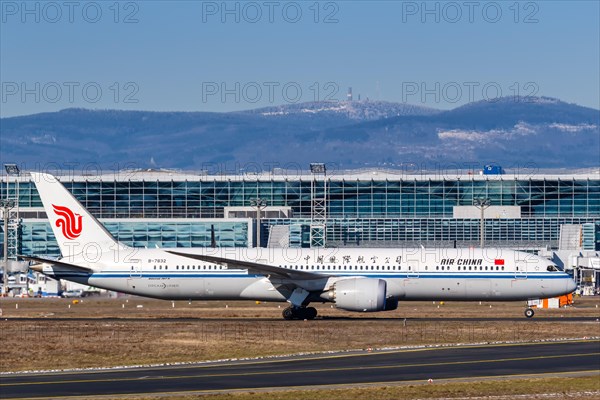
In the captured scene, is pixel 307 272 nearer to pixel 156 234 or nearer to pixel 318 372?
pixel 318 372

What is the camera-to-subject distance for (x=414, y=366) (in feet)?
137

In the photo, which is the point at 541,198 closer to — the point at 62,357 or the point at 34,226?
the point at 34,226

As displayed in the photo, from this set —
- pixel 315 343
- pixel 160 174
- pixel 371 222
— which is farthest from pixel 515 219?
pixel 315 343

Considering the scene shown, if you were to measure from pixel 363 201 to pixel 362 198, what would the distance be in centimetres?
43

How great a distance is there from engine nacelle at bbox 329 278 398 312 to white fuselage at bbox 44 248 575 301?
1.54 metres

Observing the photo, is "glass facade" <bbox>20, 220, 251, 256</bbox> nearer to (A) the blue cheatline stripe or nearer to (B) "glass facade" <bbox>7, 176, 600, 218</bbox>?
(B) "glass facade" <bbox>7, 176, 600, 218</bbox>

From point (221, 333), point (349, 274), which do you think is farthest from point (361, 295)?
point (221, 333)

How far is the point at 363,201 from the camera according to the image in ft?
497

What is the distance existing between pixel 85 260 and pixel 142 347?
17476 mm

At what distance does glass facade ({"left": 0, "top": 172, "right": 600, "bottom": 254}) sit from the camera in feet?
484

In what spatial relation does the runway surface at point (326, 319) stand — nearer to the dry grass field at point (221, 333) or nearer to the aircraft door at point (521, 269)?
the dry grass field at point (221, 333)

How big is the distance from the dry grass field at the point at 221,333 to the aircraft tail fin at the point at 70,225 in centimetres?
410

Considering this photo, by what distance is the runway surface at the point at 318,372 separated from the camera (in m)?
36.4

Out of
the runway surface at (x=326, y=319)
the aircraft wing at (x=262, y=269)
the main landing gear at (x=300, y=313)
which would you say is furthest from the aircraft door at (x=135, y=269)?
A: the main landing gear at (x=300, y=313)
